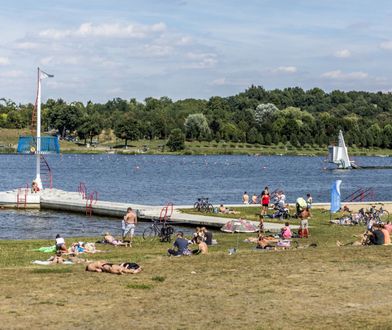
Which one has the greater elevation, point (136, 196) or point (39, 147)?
point (39, 147)

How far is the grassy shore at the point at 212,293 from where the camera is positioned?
17.4 meters

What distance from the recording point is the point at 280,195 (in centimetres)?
5016

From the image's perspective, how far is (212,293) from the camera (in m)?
20.5

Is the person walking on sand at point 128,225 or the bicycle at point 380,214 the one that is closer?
the person walking on sand at point 128,225

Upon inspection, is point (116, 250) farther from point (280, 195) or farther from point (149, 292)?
point (280, 195)

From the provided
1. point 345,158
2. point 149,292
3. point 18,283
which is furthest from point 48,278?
point 345,158

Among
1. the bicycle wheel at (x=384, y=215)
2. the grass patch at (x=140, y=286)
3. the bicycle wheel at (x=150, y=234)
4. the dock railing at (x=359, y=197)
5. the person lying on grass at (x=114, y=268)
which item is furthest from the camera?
the dock railing at (x=359, y=197)

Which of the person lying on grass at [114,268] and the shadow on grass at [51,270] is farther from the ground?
the person lying on grass at [114,268]

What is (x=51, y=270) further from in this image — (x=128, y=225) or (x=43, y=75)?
(x=43, y=75)

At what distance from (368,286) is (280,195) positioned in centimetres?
2859

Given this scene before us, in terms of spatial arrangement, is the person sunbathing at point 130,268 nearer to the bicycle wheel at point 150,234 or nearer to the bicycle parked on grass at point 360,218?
the bicycle wheel at point 150,234

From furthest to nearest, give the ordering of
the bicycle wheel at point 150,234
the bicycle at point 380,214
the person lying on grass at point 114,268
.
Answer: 1. the bicycle at point 380,214
2. the bicycle wheel at point 150,234
3. the person lying on grass at point 114,268

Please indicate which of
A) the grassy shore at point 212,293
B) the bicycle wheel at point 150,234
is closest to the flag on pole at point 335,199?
the bicycle wheel at point 150,234

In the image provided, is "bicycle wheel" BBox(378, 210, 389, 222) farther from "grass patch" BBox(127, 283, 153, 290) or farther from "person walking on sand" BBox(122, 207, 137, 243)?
"grass patch" BBox(127, 283, 153, 290)
